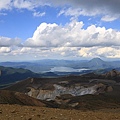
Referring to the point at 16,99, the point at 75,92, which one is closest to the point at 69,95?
the point at 75,92

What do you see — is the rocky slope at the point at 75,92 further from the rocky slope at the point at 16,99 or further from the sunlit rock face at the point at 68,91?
the rocky slope at the point at 16,99

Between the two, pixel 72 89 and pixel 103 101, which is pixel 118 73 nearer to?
pixel 72 89

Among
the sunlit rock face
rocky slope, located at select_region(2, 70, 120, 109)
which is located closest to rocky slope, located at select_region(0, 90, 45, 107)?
rocky slope, located at select_region(2, 70, 120, 109)

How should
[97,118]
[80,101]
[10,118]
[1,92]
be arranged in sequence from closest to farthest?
[10,118] → [97,118] → [1,92] → [80,101]

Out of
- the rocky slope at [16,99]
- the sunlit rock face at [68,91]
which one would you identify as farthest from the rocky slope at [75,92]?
the rocky slope at [16,99]

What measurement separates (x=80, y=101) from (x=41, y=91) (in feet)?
160

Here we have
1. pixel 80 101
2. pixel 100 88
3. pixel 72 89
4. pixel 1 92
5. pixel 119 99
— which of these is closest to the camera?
pixel 1 92

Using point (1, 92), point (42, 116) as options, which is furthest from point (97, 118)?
point (1, 92)

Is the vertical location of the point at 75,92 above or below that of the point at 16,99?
below

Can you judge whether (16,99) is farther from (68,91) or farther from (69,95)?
(68,91)

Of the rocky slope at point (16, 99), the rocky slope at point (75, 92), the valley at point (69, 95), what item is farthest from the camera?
the rocky slope at point (75, 92)

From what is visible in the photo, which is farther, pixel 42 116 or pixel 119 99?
pixel 119 99

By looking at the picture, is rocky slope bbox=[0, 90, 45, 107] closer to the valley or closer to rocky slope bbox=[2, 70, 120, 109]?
the valley

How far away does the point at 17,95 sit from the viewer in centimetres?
7988
